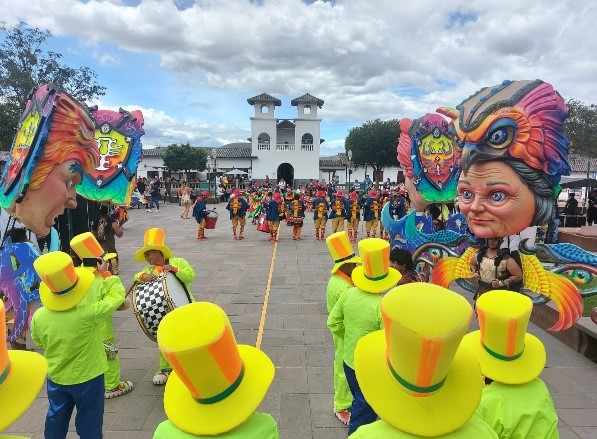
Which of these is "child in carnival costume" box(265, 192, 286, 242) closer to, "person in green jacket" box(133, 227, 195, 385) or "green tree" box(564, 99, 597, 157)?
"person in green jacket" box(133, 227, 195, 385)

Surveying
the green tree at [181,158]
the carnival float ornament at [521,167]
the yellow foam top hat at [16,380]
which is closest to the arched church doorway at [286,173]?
the green tree at [181,158]

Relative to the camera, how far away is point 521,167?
3.89 meters

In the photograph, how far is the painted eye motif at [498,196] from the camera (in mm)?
3965

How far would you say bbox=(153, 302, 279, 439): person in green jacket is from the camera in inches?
64.1

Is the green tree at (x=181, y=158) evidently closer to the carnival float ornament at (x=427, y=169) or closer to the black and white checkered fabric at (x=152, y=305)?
the carnival float ornament at (x=427, y=169)

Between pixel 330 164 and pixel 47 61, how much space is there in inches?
1222

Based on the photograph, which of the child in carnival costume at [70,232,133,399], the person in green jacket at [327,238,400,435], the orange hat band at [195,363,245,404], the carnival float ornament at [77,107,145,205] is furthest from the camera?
the carnival float ornament at [77,107,145,205]

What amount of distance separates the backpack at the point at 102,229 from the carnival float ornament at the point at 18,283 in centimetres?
377

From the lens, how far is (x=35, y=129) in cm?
455

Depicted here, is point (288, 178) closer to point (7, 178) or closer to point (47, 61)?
point (47, 61)

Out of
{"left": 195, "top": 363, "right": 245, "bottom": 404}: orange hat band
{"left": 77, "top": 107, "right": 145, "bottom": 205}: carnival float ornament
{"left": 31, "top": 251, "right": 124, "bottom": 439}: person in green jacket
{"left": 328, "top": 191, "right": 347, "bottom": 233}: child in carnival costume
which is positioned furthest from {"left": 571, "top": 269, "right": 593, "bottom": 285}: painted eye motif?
{"left": 328, "top": 191, "right": 347, "bottom": 233}: child in carnival costume

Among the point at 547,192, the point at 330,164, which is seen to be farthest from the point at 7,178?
the point at 330,164

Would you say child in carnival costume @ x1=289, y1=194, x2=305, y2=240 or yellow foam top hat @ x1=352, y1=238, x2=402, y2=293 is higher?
yellow foam top hat @ x1=352, y1=238, x2=402, y2=293

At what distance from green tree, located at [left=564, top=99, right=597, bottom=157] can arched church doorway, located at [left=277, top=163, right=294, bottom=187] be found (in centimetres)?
2615
